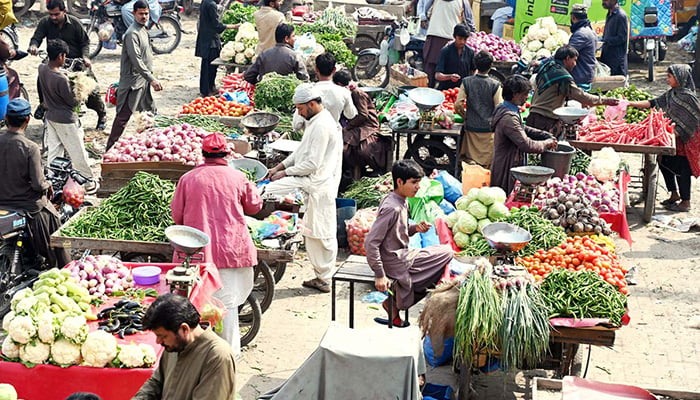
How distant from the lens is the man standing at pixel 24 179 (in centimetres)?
773

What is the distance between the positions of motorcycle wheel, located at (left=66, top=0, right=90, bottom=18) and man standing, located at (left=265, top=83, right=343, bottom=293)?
11.4m

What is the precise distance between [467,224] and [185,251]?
9.47 ft

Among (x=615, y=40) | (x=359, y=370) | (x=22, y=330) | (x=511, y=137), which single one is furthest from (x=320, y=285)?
(x=615, y=40)

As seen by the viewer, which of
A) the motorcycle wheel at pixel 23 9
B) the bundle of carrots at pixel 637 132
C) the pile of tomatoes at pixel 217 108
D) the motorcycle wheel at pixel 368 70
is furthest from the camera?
the motorcycle wheel at pixel 23 9

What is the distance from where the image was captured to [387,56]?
50.1 feet

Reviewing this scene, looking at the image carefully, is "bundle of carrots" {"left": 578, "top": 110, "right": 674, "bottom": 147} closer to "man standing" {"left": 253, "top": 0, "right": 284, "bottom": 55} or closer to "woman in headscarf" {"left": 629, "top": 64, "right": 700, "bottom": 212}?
"woman in headscarf" {"left": 629, "top": 64, "right": 700, "bottom": 212}

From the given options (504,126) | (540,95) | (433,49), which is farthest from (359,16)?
(504,126)

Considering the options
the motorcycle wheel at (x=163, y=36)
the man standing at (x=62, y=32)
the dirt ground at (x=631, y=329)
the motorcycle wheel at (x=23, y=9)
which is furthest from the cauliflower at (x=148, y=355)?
the motorcycle wheel at (x=23, y=9)

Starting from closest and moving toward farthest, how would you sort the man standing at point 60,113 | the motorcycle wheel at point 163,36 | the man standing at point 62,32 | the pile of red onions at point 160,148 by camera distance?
the pile of red onions at point 160,148
the man standing at point 60,113
the man standing at point 62,32
the motorcycle wheel at point 163,36

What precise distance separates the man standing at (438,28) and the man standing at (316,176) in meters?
5.45

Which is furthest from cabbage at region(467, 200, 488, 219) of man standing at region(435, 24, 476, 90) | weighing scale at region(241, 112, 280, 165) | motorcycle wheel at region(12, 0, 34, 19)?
motorcycle wheel at region(12, 0, 34, 19)

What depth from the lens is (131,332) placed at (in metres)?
6.07

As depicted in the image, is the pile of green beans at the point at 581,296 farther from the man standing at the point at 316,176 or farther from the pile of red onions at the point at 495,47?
the pile of red onions at the point at 495,47

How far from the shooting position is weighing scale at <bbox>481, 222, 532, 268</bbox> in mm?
7395
